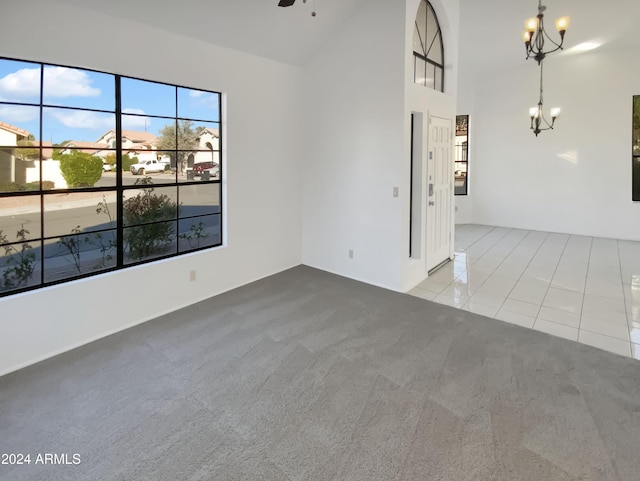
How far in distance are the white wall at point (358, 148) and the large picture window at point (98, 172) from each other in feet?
4.82

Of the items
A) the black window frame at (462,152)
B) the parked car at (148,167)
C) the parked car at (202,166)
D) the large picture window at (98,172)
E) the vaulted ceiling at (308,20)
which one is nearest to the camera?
the large picture window at (98,172)

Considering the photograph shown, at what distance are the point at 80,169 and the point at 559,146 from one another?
833 cm

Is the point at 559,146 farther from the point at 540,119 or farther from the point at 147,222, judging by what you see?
the point at 147,222

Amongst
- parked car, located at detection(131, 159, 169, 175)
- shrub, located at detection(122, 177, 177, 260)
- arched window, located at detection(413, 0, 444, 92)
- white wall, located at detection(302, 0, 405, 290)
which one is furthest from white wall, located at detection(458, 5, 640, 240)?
shrub, located at detection(122, 177, 177, 260)

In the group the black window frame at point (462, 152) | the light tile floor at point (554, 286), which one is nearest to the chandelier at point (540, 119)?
the black window frame at point (462, 152)

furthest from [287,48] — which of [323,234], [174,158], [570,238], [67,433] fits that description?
[570,238]

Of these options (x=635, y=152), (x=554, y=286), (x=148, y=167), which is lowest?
(x=554, y=286)

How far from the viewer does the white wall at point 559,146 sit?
7.07 metres

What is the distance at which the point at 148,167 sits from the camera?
392 centimetres

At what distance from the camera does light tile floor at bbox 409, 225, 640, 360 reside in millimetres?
3561

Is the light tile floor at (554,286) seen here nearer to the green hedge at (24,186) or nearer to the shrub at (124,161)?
the shrub at (124,161)

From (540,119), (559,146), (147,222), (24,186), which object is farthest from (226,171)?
(559,146)

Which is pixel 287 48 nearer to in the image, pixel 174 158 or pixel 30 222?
pixel 174 158

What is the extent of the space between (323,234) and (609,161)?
5942mm
